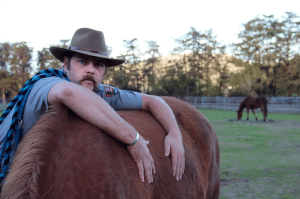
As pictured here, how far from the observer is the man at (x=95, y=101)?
1.39 metres

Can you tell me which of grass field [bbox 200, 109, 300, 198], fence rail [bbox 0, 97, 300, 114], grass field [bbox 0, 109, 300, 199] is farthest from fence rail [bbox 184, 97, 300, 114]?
grass field [bbox 0, 109, 300, 199]

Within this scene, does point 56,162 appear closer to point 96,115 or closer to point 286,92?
point 96,115

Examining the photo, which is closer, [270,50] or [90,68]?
[90,68]

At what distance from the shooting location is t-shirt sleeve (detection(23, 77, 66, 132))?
1.43 meters

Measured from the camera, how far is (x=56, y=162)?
120 cm

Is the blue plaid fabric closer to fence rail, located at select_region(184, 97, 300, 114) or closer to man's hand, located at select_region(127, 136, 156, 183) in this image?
man's hand, located at select_region(127, 136, 156, 183)

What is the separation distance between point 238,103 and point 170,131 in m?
31.1

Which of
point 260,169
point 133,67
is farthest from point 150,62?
point 260,169

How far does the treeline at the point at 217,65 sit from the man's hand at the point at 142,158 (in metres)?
40.3

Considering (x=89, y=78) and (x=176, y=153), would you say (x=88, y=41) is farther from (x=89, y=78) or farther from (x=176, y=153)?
(x=176, y=153)

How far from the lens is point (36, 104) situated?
1.43m

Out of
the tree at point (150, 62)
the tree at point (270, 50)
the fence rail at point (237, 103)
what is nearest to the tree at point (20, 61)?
the fence rail at point (237, 103)

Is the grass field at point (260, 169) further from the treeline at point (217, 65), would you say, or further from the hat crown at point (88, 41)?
the treeline at point (217, 65)

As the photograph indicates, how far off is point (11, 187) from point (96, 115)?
502 mm
